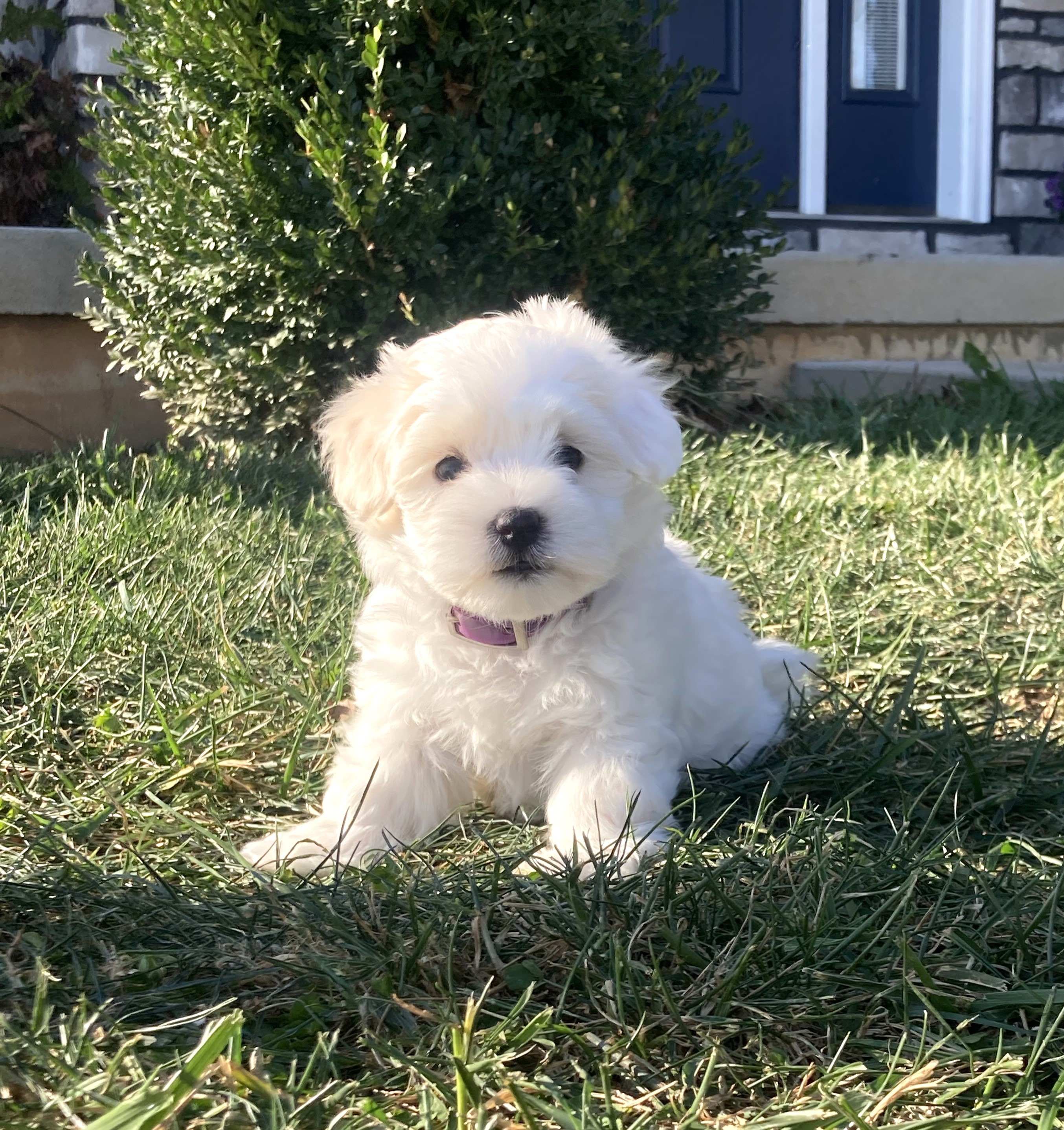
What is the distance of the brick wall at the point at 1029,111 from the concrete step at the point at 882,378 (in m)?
2.10

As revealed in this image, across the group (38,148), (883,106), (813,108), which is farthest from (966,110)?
(38,148)

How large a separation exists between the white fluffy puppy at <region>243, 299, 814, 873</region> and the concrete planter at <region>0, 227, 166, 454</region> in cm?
384

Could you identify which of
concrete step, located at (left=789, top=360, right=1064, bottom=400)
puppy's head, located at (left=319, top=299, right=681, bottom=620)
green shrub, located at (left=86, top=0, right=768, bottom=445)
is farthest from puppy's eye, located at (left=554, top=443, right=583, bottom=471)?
concrete step, located at (left=789, top=360, right=1064, bottom=400)

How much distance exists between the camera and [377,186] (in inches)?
190

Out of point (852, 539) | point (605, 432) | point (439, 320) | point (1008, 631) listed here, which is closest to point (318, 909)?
point (605, 432)

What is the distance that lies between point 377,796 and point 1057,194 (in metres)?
7.96

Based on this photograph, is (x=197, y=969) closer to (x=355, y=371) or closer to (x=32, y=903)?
(x=32, y=903)

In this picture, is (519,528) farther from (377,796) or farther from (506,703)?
(377,796)

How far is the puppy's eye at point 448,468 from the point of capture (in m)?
2.54

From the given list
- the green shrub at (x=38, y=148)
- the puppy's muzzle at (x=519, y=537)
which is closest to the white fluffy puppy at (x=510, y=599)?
the puppy's muzzle at (x=519, y=537)

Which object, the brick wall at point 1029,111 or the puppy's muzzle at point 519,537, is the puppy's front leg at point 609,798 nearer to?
the puppy's muzzle at point 519,537

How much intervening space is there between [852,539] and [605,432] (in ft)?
6.54

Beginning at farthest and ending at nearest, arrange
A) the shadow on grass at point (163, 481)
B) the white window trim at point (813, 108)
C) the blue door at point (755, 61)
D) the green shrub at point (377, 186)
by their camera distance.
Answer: the white window trim at point (813, 108) → the blue door at point (755, 61) → the green shrub at point (377, 186) → the shadow on grass at point (163, 481)

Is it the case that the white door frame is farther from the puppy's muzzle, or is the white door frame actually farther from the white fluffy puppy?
the puppy's muzzle
